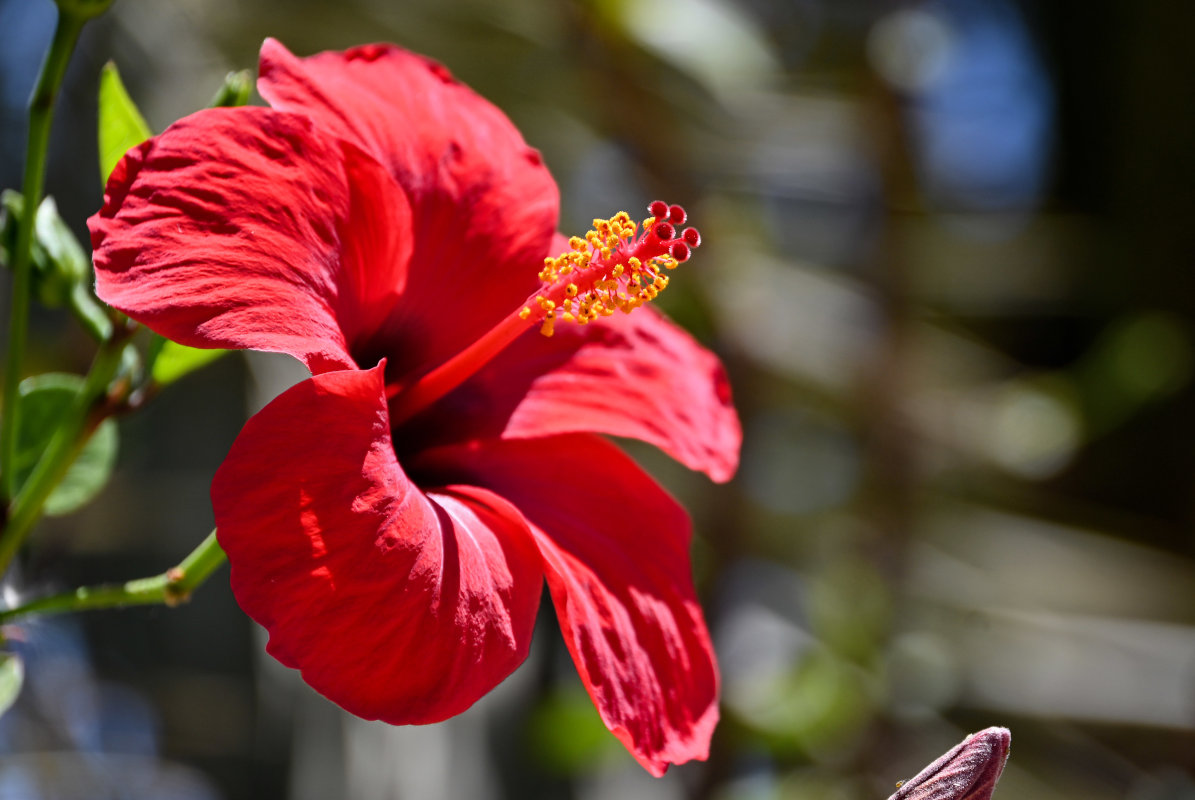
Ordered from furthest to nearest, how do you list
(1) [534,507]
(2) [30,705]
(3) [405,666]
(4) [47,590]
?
(2) [30,705], (4) [47,590], (1) [534,507], (3) [405,666]

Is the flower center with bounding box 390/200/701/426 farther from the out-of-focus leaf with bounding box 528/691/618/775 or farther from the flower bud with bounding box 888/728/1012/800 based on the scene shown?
the out-of-focus leaf with bounding box 528/691/618/775

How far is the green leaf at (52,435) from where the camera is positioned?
0.62 metres

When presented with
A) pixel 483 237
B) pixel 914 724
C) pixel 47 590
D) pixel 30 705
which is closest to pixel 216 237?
pixel 483 237

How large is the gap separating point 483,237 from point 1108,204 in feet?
9.33

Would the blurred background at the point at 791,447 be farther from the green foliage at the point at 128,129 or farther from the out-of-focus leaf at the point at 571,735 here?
the green foliage at the point at 128,129

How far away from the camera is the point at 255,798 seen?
225cm

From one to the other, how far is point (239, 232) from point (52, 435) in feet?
0.83

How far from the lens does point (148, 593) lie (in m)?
0.52

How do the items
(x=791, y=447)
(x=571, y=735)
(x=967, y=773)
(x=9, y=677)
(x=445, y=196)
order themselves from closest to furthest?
(x=967, y=773), (x=9, y=677), (x=445, y=196), (x=571, y=735), (x=791, y=447)

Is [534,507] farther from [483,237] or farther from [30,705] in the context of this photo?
[30,705]

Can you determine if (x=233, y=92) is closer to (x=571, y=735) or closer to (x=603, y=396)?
(x=603, y=396)

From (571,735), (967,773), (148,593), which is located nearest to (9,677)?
(148,593)

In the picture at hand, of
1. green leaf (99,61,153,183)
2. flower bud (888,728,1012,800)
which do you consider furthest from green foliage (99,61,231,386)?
flower bud (888,728,1012,800)

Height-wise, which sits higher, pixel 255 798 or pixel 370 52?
pixel 370 52
